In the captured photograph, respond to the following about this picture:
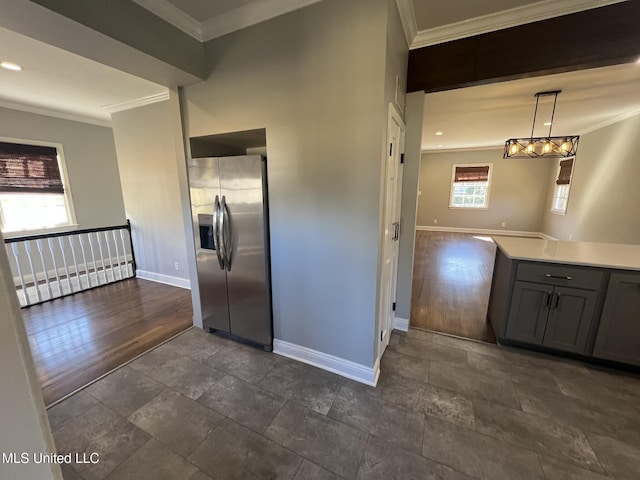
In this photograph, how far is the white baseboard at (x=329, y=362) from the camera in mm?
2107

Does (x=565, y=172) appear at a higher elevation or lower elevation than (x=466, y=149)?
lower

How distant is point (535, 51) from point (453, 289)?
2969 millimetres

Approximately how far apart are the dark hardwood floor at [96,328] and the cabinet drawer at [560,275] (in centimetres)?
346

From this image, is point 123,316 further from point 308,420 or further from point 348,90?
point 348,90

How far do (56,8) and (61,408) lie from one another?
8.22 ft

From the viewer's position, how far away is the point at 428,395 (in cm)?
198

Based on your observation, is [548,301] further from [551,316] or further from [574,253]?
[574,253]

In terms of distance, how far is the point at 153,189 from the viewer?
13.2ft

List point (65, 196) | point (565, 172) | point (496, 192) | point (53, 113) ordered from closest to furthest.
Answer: point (53, 113)
point (65, 196)
point (565, 172)
point (496, 192)

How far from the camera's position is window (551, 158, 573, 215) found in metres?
6.57

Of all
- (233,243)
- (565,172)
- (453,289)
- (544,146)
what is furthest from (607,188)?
(233,243)

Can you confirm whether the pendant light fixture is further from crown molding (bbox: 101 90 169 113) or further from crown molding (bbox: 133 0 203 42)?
crown molding (bbox: 101 90 169 113)

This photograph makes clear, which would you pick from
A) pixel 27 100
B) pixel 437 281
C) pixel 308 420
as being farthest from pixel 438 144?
pixel 27 100

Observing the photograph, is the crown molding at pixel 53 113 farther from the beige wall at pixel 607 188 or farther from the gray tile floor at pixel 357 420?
the beige wall at pixel 607 188
